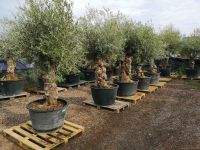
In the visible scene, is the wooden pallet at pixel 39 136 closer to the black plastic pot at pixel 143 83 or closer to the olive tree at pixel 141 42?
the olive tree at pixel 141 42

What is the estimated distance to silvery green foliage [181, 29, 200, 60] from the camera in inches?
517

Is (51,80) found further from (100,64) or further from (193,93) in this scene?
(193,93)

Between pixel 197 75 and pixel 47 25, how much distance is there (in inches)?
448

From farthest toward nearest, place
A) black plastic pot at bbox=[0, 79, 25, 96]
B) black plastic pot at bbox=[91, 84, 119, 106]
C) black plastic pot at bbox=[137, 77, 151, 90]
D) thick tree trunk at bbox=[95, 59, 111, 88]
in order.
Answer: black plastic pot at bbox=[137, 77, 151, 90]
black plastic pot at bbox=[0, 79, 25, 96]
thick tree trunk at bbox=[95, 59, 111, 88]
black plastic pot at bbox=[91, 84, 119, 106]

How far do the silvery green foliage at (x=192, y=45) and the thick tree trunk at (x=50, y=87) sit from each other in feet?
34.9

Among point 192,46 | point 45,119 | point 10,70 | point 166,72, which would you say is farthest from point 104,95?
point 192,46

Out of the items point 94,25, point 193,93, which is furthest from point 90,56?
point 193,93

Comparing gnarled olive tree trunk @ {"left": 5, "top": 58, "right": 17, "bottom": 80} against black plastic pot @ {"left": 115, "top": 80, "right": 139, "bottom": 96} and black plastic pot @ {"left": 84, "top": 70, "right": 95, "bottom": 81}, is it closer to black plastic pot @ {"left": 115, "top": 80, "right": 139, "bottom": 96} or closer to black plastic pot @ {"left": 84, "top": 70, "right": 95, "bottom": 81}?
black plastic pot @ {"left": 115, "top": 80, "right": 139, "bottom": 96}

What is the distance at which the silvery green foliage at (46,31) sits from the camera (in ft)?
15.6

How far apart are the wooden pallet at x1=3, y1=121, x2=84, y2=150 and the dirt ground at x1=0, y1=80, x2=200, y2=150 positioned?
14 centimetres

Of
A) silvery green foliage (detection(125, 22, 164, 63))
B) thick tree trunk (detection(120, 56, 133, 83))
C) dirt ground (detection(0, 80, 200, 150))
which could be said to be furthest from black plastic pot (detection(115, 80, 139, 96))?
silvery green foliage (detection(125, 22, 164, 63))

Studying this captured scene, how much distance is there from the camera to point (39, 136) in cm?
495

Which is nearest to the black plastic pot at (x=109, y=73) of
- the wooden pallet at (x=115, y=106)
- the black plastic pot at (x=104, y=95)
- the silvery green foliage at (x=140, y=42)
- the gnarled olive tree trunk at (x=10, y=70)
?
the silvery green foliage at (x=140, y=42)

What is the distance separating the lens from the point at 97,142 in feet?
16.1
